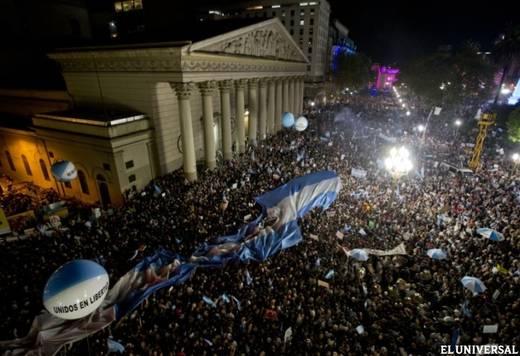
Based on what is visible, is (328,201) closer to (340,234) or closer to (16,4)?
(340,234)

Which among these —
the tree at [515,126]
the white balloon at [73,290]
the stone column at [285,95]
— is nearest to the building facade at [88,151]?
the white balloon at [73,290]

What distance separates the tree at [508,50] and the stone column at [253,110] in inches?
1670

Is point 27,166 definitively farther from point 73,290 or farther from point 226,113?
point 73,290

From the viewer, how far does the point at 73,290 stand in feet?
22.9

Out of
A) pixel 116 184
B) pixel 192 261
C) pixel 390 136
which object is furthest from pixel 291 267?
pixel 390 136

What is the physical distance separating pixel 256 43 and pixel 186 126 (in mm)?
10486

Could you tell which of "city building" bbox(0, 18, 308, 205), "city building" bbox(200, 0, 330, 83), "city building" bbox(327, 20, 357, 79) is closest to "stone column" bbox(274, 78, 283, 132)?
"city building" bbox(0, 18, 308, 205)

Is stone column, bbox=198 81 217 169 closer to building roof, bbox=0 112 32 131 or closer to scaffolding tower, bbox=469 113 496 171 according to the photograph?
building roof, bbox=0 112 32 131

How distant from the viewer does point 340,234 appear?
41.7ft

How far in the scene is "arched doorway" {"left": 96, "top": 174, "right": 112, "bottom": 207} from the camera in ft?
61.4

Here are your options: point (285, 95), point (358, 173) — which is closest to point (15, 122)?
point (285, 95)

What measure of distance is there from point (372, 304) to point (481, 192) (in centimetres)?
1255

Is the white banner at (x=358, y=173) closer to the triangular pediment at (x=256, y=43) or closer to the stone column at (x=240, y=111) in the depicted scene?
the stone column at (x=240, y=111)

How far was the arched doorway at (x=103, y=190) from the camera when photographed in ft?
61.4
